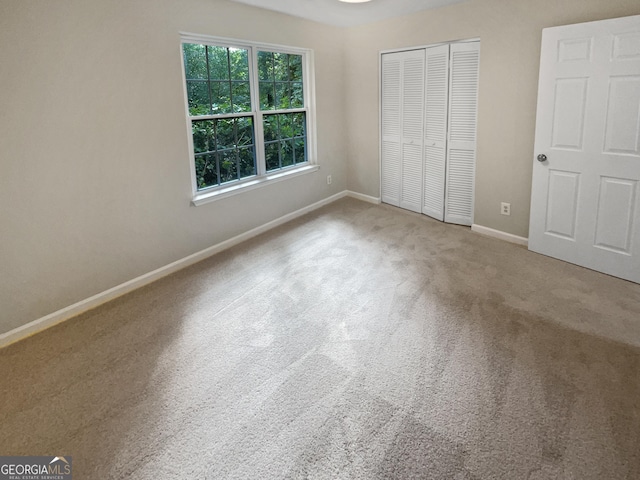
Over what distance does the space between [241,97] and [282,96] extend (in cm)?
62

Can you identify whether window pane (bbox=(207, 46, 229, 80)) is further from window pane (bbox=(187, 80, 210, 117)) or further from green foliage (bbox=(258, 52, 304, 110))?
green foliage (bbox=(258, 52, 304, 110))

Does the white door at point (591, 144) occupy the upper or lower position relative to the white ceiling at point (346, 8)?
lower

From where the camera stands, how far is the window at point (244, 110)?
3.57 m

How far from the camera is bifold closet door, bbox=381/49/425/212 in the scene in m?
4.44

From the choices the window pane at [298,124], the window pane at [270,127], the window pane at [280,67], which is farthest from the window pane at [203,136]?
the window pane at [298,124]

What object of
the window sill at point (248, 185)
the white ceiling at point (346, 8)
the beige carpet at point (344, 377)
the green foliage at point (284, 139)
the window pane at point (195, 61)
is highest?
the white ceiling at point (346, 8)

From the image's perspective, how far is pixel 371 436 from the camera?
1.78 meters

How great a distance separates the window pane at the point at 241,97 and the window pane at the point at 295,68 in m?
0.73

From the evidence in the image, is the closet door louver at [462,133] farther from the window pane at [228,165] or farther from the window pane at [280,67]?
the window pane at [228,165]

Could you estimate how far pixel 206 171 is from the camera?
3773 mm

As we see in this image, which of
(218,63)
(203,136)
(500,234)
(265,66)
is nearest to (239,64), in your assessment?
(218,63)

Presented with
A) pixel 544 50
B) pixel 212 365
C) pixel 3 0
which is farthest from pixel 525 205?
pixel 3 0

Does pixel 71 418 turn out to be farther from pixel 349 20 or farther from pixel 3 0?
pixel 349 20

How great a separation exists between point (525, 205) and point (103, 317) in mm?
3588
